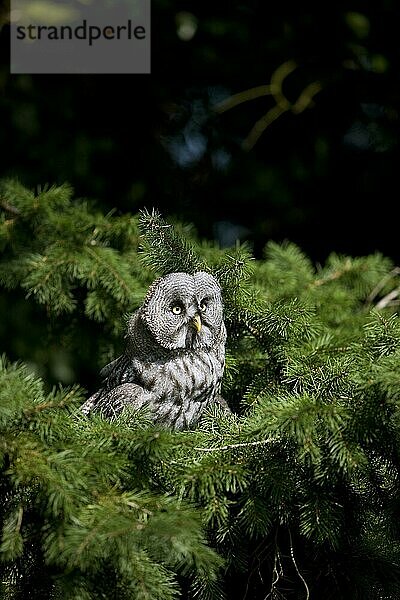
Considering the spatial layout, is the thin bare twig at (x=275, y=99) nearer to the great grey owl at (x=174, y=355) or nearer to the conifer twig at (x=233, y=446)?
the great grey owl at (x=174, y=355)

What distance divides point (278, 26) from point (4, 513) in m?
1.99

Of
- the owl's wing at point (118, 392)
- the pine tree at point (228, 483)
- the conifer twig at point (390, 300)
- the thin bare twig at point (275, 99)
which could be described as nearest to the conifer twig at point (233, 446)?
the pine tree at point (228, 483)

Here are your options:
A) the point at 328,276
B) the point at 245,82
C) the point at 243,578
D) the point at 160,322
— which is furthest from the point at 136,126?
the point at 243,578

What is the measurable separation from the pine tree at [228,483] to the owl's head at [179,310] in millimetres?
75

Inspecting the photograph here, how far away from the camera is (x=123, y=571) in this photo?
2.56 feet

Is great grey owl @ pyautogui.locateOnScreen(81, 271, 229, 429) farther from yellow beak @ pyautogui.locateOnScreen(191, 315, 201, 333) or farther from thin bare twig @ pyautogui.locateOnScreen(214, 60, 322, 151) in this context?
thin bare twig @ pyautogui.locateOnScreen(214, 60, 322, 151)

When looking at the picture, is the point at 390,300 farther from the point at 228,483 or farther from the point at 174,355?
the point at 228,483

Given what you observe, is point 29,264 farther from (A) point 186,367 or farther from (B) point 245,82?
(B) point 245,82

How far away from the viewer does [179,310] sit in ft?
3.67

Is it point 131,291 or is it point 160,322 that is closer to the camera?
point 160,322

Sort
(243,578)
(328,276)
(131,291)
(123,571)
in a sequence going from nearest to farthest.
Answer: (123,571)
(243,578)
(131,291)
(328,276)

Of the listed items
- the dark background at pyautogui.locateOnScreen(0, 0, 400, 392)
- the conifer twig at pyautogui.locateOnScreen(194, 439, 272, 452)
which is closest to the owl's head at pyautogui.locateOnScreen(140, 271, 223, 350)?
the conifer twig at pyautogui.locateOnScreen(194, 439, 272, 452)

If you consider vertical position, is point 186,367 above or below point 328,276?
below

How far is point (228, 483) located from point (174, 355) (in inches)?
10.6
